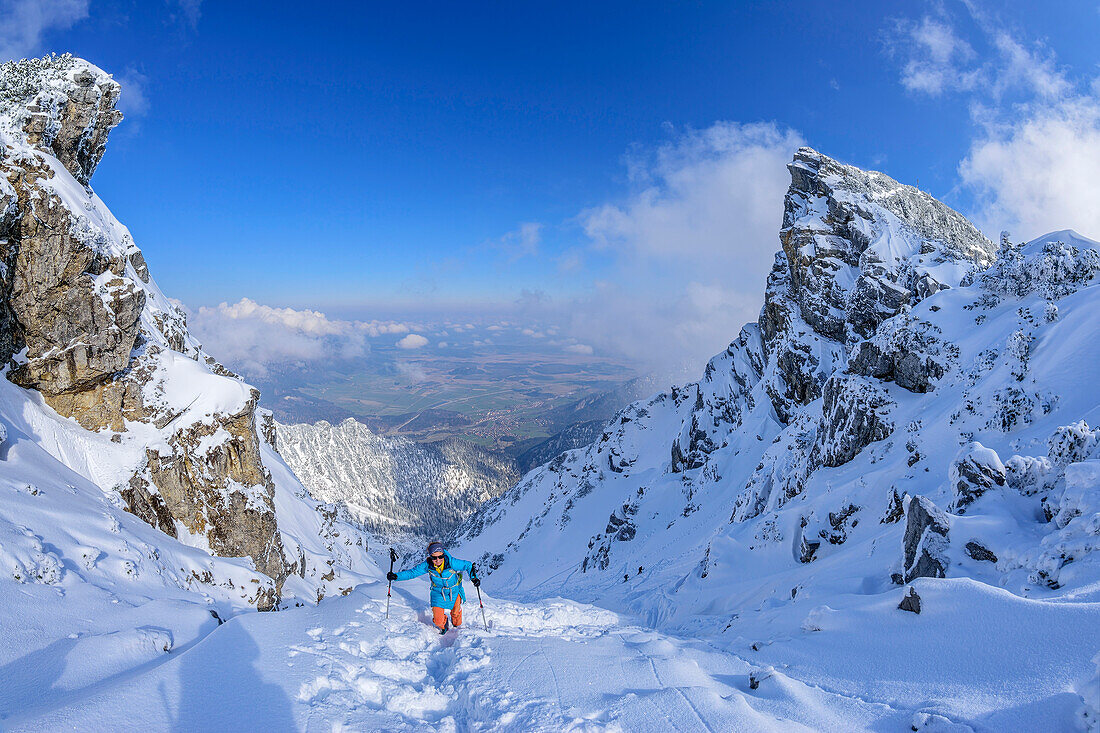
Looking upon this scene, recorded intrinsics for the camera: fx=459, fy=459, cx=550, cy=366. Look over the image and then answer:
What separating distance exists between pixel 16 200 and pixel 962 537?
27.5 meters

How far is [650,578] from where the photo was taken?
25047 millimetres

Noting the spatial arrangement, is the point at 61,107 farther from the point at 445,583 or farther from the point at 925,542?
the point at 925,542

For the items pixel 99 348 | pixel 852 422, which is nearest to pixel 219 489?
pixel 99 348

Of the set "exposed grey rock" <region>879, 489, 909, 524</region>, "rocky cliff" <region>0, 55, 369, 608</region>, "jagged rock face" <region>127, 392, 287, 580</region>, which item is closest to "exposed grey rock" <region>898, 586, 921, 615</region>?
"exposed grey rock" <region>879, 489, 909, 524</region>

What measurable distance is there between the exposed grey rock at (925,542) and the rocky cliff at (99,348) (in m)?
19.7

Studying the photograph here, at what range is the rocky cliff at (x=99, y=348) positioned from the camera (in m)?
15.8

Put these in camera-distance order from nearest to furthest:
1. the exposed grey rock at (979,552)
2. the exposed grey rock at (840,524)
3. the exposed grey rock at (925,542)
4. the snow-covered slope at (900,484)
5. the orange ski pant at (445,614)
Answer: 1. the snow-covered slope at (900,484)
2. the exposed grey rock at (979,552)
3. the orange ski pant at (445,614)
4. the exposed grey rock at (925,542)
5. the exposed grey rock at (840,524)

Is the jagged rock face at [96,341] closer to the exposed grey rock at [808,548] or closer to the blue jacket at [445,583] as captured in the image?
the blue jacket at [445,583]

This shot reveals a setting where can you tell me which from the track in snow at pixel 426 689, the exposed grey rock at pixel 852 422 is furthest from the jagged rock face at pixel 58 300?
the exposed grey rock at pixel 852 422

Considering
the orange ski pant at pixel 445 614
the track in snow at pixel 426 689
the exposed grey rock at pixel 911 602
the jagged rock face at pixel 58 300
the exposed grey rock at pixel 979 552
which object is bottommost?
the orange ski pant at pixel 445 614

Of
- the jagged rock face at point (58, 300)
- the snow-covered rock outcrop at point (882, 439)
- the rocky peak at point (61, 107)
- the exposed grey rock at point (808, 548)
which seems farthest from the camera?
the rocky peak at point (61, 107)

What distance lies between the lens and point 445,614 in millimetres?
7840

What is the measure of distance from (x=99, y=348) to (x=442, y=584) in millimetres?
18152

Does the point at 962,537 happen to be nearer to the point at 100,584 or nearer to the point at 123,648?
the point at 123,648
